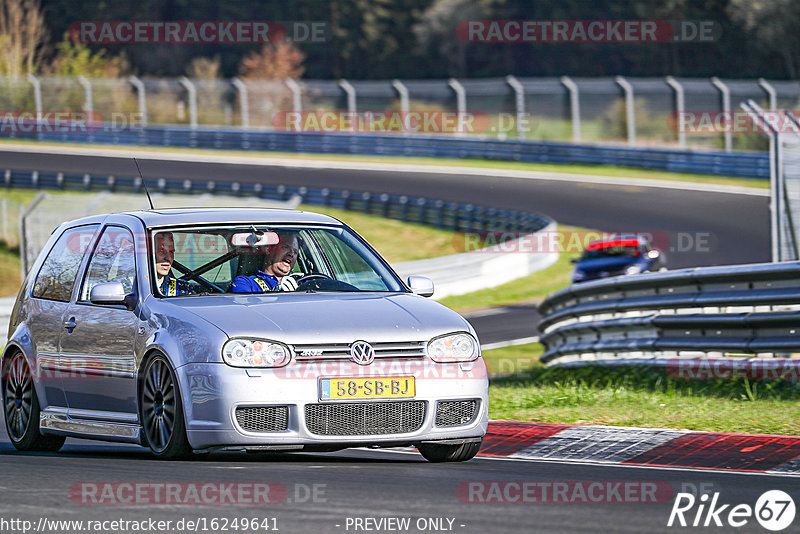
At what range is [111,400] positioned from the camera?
27.2ft

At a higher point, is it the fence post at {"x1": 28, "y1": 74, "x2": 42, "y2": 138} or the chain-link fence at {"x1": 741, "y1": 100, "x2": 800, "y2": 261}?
the fence post at {"x1": 28, "y1": 74, "x2": 42, "y2": 138}

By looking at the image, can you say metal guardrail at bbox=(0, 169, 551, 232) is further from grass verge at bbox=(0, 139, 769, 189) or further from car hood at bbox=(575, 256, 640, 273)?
grass verge at bbox=(0, 139, 769, 189)

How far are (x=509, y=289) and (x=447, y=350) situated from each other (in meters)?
19.7

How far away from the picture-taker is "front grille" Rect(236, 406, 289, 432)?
7.32 meters

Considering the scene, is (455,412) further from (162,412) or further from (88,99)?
(88,99)

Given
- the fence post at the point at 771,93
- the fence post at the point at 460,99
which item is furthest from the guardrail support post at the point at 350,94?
the fence post at the point at 771,93

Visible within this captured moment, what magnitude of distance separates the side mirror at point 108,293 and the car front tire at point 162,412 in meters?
0.50

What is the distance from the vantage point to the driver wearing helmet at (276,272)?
8406 millimetres

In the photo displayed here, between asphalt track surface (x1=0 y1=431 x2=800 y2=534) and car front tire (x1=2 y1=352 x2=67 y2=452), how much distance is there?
1.95ft

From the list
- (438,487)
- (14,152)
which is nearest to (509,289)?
(438,487)

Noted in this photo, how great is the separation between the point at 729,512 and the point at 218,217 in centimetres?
406

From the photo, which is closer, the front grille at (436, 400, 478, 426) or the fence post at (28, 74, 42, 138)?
the front grille at (436, 400, 478, 426)

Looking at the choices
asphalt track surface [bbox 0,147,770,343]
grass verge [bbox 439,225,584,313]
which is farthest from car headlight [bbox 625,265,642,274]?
asphalt track surface [bbox 0,147,770,343]

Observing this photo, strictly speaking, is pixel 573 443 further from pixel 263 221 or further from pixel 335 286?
pixel 263 221
